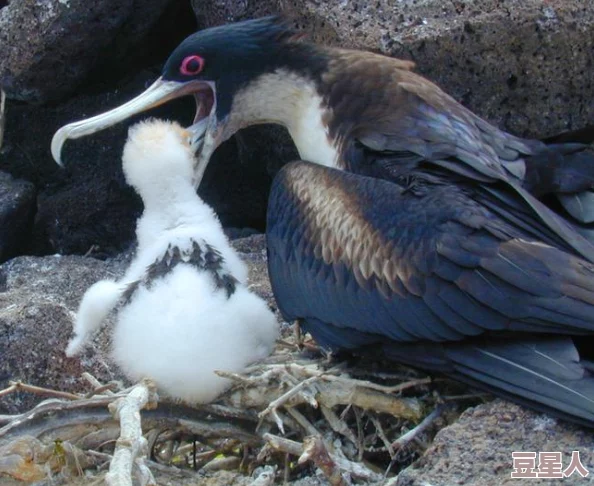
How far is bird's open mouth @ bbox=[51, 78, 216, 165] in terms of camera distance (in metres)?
3.84

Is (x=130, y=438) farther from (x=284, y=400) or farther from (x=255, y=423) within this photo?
(x=255, y=423)

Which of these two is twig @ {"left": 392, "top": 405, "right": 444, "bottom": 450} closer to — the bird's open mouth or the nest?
the nest

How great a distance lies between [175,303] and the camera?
10.9ft

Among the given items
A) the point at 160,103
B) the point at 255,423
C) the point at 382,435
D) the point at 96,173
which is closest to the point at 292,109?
the point at 160,103

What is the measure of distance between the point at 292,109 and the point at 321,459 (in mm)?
1211

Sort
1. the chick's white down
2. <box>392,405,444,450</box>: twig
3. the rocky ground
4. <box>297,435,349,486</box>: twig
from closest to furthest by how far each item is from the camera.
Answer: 1. <box>297,435,349,486</box>: twig
2. <box>392,405,444,450</box>: twig
3. the chick's white down
4. the rocky ground

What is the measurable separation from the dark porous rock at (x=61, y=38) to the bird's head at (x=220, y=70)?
0.60 metres

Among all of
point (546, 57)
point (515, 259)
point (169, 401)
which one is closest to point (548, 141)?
point (546, 57)

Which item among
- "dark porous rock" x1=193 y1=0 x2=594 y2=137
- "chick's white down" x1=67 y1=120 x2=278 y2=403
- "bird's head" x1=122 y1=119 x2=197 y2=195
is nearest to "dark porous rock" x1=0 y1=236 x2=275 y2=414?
"chick's white down" x1=67 y1=120 x2=278 y2=403

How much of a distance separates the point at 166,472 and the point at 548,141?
143 cm

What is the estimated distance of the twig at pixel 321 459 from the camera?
2898 millimetres

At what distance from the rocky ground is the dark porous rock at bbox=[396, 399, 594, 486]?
0.59 metres

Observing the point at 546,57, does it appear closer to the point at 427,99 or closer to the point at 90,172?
the point at 427,99

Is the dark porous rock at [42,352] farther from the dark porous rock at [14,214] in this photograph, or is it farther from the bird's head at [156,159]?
the dark porous rock at [14,214]
